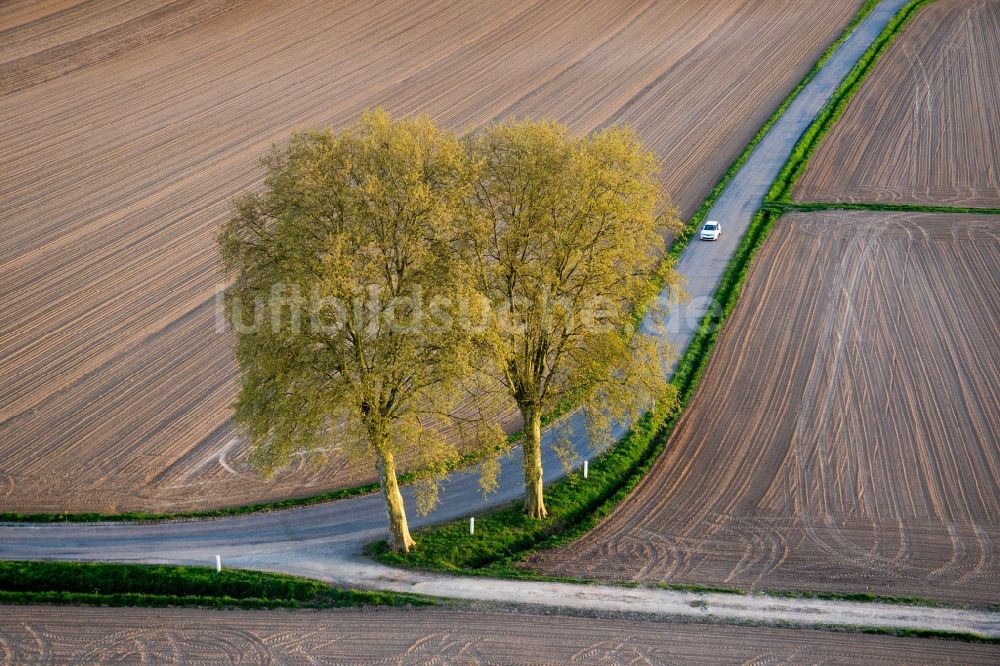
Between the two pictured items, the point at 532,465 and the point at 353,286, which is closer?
the point at 353,286

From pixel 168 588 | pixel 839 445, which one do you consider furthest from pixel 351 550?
pixel 839 445

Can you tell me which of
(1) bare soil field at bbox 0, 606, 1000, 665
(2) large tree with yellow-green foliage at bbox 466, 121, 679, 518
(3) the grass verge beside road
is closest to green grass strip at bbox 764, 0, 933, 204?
(3) the grass verge beside road

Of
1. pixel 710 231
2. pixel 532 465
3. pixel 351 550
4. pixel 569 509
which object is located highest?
pixel 710 231

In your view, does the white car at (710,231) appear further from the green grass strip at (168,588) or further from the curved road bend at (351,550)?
the green grass strip at (168,588)

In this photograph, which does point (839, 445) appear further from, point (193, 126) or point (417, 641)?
point (193, 126)

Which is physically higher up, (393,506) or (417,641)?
(393,506)

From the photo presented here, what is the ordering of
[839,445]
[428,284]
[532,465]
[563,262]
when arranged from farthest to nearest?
[839,445] < [532,465] < [563,262] < [428,284]

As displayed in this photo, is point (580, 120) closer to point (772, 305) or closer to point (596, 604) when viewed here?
point (772, 305)
